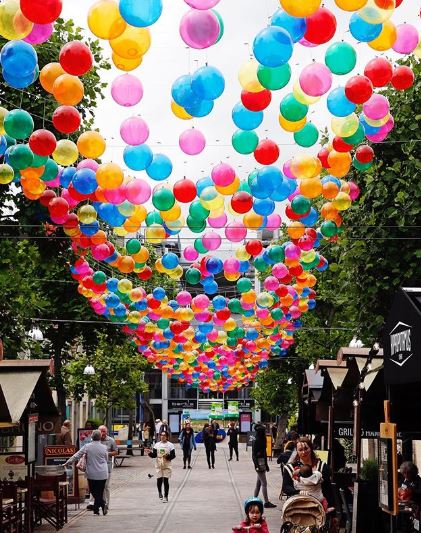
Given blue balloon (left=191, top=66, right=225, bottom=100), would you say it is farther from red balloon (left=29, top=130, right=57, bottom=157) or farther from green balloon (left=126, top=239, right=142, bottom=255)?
green balloon (left=126, top=239, right=142, bottom=255)

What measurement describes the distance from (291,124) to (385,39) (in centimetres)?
172

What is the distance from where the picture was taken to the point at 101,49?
21.6 metres

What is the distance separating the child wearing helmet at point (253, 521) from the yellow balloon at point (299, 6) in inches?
192

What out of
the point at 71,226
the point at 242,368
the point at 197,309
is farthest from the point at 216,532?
the point at 242,368

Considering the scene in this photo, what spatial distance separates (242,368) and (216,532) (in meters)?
24.0

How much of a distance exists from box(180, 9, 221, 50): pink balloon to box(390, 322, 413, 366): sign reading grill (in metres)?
3.50

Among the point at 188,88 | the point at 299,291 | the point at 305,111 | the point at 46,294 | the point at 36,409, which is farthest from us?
the point at 46,294

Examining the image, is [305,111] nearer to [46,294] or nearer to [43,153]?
[43,153]

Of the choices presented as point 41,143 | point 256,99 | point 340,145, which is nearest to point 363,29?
point 256,99

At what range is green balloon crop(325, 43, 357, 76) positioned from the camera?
1173 cm

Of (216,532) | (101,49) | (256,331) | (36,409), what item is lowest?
(216,532)

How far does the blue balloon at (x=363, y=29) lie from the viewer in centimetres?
1069

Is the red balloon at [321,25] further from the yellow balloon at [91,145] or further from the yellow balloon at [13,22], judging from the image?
the yellow balloon at [91,145]

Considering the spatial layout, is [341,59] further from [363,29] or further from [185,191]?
[185,191]
